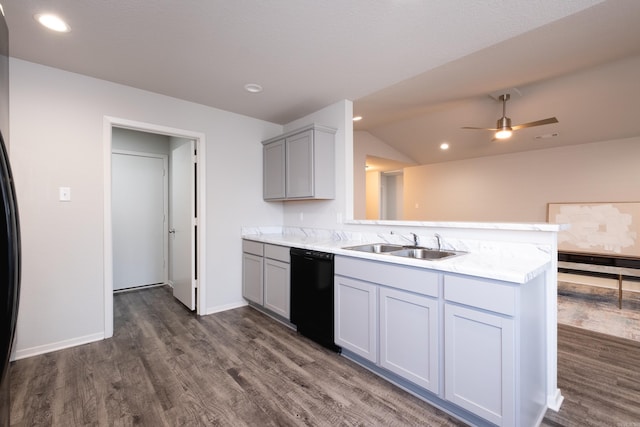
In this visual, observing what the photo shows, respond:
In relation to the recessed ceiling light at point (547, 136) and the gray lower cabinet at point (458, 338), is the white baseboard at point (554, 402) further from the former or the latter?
the recessed ceiling light at point (547, 136)

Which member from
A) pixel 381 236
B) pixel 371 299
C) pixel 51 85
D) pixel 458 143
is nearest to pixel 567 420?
pixel 371 299

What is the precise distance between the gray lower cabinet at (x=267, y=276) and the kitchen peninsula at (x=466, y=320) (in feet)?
2.45

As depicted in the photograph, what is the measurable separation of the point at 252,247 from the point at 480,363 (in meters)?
2.60

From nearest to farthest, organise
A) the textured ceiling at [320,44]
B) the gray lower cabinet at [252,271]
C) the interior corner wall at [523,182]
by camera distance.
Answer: the textured ceiling at [320,44] → the gray lower cabinet at [252,271] → the interior corner wall at [523,182]

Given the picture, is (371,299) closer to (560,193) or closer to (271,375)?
(271,375)

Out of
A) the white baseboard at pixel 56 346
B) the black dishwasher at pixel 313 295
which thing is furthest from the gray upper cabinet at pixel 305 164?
the white baseboard at pixel 56 346

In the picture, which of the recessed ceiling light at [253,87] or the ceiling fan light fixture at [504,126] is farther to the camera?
the ceiling fan light fixture at [504,126]

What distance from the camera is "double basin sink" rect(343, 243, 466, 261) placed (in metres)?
2.28

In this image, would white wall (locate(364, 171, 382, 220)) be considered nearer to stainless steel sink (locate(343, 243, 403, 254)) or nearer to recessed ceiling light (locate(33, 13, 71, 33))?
stainless steel sink (locate(343, 243, 403, 254))

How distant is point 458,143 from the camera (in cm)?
587

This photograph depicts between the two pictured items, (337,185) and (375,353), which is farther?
(337,185)

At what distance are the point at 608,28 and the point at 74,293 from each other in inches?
195

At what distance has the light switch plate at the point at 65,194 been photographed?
257 centimetres

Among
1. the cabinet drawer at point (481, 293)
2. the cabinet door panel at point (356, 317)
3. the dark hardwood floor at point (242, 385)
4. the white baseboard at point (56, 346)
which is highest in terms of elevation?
the cabinet drawer at point (481, 293)
